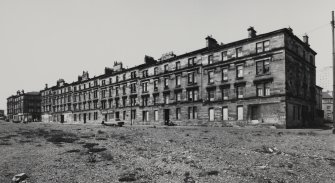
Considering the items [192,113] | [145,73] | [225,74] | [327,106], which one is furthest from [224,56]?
[327,106]

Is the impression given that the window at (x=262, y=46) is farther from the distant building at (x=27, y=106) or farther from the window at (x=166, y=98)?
the distant building at (x=27, y=106)

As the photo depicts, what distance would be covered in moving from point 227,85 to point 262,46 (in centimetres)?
707

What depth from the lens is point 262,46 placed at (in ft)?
105

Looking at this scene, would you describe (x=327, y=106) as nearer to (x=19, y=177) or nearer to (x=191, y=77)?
(x=191, y=77)

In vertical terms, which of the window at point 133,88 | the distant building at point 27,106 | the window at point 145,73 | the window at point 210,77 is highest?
the window at point 145,73

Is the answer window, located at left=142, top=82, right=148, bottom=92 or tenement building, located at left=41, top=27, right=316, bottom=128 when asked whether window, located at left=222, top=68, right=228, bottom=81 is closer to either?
tenement building, located at left=41, top=27, right=316, bottom=128

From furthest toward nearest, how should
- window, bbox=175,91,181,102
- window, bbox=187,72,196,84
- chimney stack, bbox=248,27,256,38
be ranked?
window, bbox=175,91,181,102
window, bbox=187,72,196,84
chimney stack, bbox=248,27,256,38

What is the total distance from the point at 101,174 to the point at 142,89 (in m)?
41.2

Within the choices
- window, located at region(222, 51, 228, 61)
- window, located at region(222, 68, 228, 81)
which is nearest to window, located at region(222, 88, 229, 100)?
window, located at region(222, 68, 228, 81)

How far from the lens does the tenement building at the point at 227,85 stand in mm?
30875

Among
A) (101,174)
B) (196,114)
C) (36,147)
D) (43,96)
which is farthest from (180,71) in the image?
(43,96)

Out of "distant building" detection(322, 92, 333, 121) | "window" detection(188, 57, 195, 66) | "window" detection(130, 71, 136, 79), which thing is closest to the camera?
"window" detection(188, 57, 195, 66)

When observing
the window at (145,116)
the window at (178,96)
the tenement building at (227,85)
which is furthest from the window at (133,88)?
the window at (178,96)

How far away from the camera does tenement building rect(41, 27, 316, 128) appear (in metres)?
30.9
